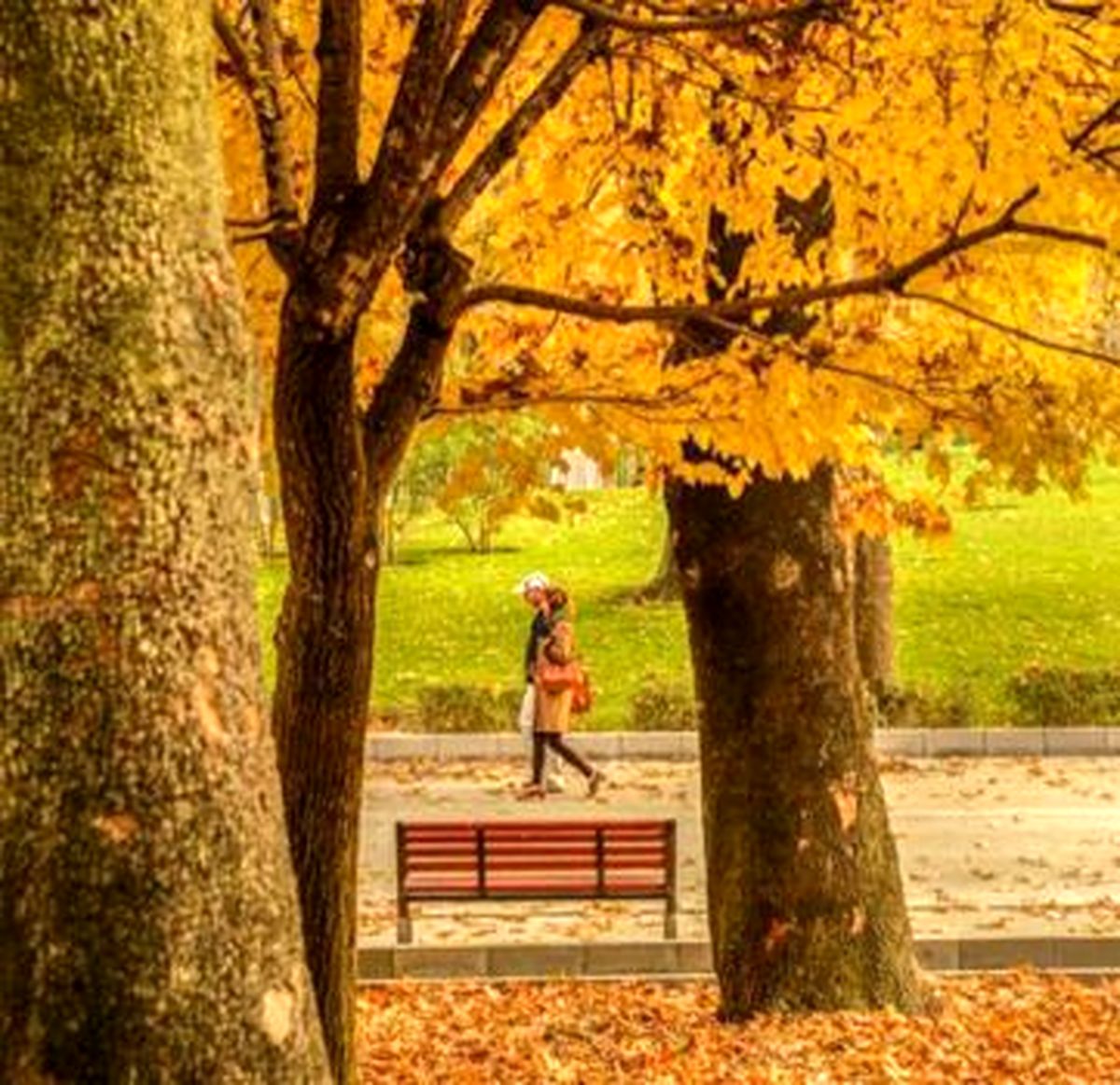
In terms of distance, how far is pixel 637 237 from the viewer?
9547 millimetres

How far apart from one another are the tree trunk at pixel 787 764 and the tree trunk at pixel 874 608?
13241 millimetres

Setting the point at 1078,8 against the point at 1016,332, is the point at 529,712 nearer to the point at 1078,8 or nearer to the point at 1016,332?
the point at 1016,332

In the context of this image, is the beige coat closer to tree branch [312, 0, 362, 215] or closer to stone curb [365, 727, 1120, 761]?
stone curb [365, 727, 1120, 761]

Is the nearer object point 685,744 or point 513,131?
point 513,131

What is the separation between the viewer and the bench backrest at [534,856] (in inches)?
490

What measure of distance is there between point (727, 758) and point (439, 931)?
4.03 metres

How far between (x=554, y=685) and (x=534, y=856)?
576cm

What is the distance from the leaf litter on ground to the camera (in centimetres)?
905

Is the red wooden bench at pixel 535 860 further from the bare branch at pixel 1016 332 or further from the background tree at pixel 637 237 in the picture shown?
the bare branch at pixel 1016 332

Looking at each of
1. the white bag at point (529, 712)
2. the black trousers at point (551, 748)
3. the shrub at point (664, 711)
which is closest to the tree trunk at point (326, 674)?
the black trousers at point (551, 748)

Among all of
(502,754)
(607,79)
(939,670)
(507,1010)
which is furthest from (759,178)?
(939,670)

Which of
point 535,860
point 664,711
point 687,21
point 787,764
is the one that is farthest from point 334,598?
point 664,711

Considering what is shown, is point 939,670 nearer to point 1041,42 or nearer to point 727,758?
point 727,758

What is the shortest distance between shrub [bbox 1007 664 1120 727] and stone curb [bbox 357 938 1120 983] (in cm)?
1114
